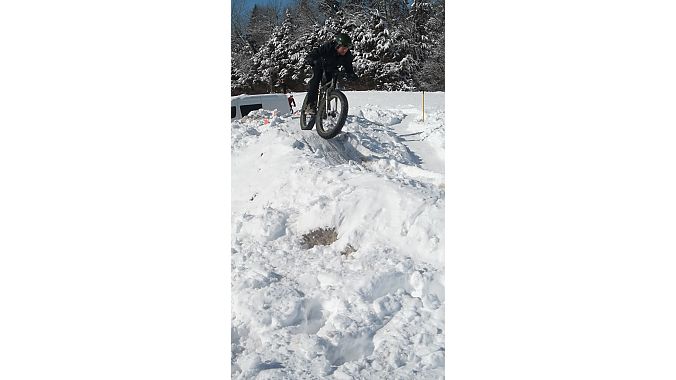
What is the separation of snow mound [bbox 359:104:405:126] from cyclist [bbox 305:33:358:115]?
0.16m

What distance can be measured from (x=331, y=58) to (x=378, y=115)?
33 cm

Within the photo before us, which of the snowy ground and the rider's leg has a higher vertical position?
the rider's leg

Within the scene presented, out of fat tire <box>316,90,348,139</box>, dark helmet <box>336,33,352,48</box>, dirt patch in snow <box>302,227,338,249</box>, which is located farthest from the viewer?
fat tire <box>316,90,348,139</box>

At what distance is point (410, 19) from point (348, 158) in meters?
0.69

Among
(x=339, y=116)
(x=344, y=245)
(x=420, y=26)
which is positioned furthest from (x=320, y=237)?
(x=420, y=26)

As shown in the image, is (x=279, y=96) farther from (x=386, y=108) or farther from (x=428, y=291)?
(x=428, y=291)

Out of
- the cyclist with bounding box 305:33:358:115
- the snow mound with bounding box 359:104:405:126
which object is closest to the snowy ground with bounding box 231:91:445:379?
the snow mound with bounding box 359:104:405:126

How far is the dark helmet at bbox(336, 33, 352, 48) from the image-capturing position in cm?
275

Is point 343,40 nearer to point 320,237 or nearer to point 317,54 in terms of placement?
point 317,54

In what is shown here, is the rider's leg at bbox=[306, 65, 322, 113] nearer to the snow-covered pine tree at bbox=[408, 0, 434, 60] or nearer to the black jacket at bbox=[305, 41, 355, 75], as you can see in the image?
the black jacket at bbox=[305, 41, 355, 75]

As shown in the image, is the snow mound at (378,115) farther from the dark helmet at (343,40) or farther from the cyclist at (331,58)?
the dark helmet at (343,40)

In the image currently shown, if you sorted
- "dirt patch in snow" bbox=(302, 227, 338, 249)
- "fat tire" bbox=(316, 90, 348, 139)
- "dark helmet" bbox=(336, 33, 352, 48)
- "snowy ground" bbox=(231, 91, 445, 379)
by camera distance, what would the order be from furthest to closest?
"fat tire" bbox=(316, 90, 348, 139) → "dark helmet" bbox=(336, 33, 352, 48) → "dirt patch in snow" bbox=(302, 227, 338, 249) → "snowy ground" bbox=(231, 91, 445, 379)
